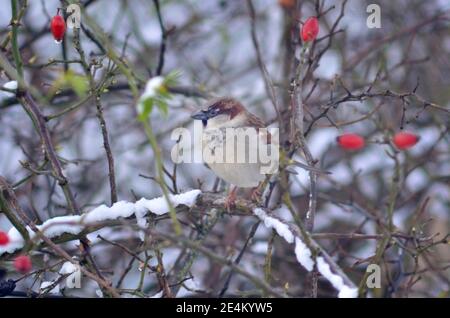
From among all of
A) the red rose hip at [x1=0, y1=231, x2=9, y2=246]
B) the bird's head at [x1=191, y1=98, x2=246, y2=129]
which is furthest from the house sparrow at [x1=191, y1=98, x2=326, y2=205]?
the red rose hip at [x1=0, y1=231, x2=9, y2=246]

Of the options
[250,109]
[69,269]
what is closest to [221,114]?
[69,269]

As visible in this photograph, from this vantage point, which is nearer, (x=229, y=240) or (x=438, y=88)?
(x=229, y=240)

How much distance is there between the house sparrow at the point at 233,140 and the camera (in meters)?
3.26

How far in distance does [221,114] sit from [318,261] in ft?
4.36

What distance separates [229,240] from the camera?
13.9 feet

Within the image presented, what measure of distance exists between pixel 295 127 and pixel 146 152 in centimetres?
279

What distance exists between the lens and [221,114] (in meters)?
3.43

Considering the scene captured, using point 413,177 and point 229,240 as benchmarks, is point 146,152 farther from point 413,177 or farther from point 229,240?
point 413,177

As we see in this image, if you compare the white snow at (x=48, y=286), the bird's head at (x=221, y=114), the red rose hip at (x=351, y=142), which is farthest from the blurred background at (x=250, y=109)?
the red rose hip at (x=351, y=142)

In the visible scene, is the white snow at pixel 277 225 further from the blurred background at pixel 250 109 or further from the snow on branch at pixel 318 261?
the blurred background at pixel 250 109

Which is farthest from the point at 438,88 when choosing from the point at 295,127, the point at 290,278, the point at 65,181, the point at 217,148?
the point at 65,181

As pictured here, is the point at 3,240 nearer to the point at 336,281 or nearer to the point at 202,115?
the point at 336,281

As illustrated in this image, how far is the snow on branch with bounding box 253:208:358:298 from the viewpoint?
2.11 meters
